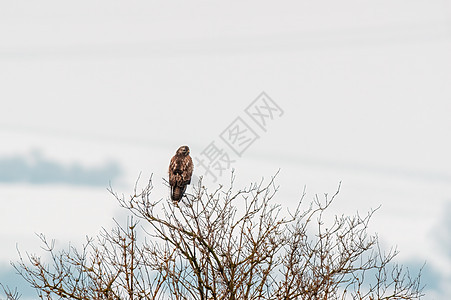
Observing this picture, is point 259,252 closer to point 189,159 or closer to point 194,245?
point 194,245

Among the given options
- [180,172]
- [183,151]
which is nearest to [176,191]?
[180,172]

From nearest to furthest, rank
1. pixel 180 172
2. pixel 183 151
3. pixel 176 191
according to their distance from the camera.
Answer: pixel 176 191 < pixel 180 172 < pixel 183 151

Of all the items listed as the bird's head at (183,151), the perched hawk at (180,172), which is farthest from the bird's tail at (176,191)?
the bird's head at (183,151)

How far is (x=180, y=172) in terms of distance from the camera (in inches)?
650

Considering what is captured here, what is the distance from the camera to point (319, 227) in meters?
13.9

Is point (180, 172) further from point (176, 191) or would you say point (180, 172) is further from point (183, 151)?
point (183, 151)

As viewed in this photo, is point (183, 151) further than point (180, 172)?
Yes

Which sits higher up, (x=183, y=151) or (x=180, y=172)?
(x=183, y=151)

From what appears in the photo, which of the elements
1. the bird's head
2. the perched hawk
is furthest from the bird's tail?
the bird's head

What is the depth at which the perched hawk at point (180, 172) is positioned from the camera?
621 inches

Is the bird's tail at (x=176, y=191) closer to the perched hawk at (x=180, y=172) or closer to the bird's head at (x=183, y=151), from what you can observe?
the perched hawk at (x=180, y=172)

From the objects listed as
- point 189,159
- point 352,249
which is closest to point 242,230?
point 352,249

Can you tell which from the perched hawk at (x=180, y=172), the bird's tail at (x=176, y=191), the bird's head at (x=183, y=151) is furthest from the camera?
the bird's head at (x=183, y=151)

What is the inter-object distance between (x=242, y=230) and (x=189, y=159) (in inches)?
180
